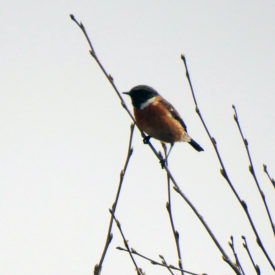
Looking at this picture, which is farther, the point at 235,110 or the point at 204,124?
the point at 235,110

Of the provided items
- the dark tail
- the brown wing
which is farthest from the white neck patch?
the dark tail

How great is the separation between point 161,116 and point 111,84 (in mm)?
4368

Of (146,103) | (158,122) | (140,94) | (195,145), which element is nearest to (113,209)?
(158,122)

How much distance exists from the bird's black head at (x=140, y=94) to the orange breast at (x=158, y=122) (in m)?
0.20

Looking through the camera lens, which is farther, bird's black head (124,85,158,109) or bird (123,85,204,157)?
bird's black head (124,85,158,109)

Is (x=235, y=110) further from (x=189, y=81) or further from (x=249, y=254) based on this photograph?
(x=249, y=254)

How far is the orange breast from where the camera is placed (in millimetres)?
7879

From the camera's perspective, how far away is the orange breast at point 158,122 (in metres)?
7.88

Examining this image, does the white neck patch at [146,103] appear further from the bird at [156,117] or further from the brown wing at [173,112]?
the brown wing at [173,112]

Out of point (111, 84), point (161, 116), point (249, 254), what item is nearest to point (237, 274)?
point (249, 254)

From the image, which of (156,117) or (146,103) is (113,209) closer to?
(156,117)

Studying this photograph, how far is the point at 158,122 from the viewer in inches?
314

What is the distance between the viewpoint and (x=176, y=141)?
839cm

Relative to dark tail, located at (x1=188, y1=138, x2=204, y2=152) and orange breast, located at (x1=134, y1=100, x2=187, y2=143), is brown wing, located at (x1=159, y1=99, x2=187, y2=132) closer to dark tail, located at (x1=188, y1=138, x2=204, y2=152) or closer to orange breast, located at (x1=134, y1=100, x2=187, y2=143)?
orange breast, located at (x1=134, y1=100, x2=187, y2=143)
